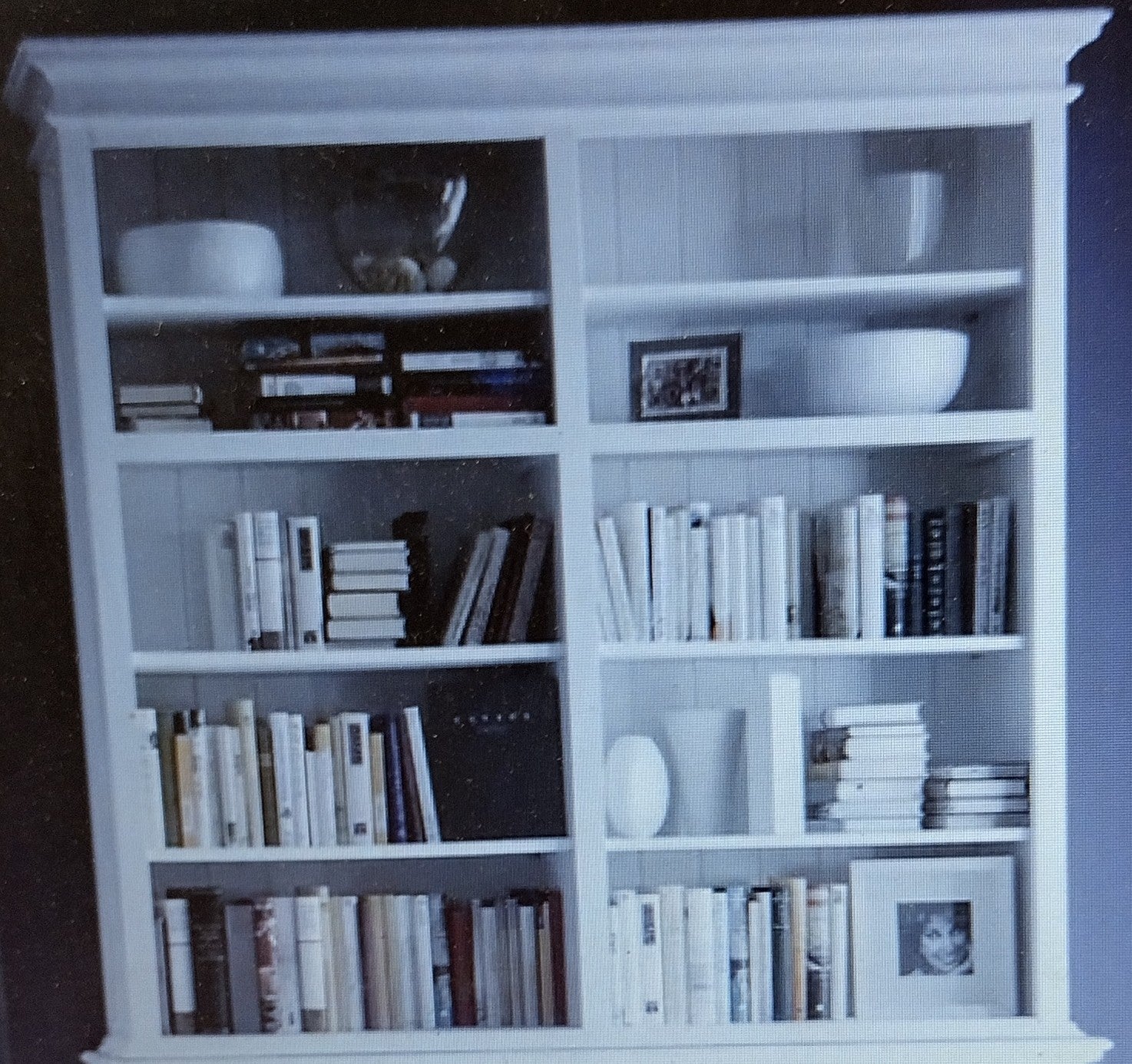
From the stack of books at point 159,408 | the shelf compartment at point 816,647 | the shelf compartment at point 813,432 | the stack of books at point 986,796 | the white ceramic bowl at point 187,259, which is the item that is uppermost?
the white ceramic bowl at point 187,259

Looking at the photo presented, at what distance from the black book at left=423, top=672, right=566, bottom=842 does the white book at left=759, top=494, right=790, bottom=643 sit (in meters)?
0.32

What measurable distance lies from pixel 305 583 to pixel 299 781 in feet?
0.94

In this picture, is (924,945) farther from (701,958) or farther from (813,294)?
(813,294)

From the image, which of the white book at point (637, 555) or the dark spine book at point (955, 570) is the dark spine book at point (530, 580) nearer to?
the white book at point (637, 555)

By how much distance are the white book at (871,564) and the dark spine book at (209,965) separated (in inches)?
39.8

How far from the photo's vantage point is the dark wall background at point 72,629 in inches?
48.1

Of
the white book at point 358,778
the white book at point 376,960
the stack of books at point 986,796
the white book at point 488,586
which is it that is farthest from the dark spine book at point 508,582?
the stack of books at point 986,796

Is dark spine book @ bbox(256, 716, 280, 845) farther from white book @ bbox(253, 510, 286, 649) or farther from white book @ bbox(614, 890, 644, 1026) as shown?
white book @ bbox(614, 890, 644, 1026)

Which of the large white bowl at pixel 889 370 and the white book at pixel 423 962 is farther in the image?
the white book at pixel 423 962

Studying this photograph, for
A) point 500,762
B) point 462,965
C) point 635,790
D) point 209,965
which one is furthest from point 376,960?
point 635,790

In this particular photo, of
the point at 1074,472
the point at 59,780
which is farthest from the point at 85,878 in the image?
the point at 1074,472

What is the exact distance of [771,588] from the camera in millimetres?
1256

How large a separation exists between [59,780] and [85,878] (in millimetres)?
162

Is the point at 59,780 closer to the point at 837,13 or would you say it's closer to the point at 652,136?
the point at 652,136
